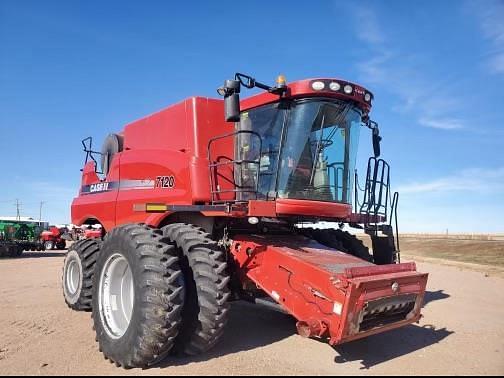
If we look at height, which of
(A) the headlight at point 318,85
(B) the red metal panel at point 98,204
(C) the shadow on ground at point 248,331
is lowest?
(C) the shadow on ground at point 248,331

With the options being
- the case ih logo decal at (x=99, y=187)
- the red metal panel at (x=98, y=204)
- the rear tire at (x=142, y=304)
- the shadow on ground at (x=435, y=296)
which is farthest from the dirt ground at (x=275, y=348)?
the case ih logo decal at (x=99, y=187)

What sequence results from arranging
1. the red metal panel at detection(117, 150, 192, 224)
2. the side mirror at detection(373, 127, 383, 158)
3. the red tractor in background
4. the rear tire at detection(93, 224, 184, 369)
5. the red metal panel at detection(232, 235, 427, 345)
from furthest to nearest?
the red tractor in background
the side mirror at detection(373, 127, 383, 158)
the red metal panel at detection(117, 150, 192, 224)
the rear tire at detection(93, 224, 184, 369)
the red metal panel at detection(232, 235, 427, 345)

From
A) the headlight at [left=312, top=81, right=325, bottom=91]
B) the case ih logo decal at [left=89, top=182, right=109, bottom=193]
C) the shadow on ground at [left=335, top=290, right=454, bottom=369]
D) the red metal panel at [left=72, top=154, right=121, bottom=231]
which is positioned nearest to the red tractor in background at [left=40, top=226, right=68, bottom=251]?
the red metal panel at [left=72, top=154, right=121, bottom=231]

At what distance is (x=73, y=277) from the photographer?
357 inches

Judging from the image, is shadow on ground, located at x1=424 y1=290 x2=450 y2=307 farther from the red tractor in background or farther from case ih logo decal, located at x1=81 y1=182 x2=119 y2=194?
the red tractor in background

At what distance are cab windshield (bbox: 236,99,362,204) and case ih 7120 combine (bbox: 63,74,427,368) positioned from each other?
0.05 ft

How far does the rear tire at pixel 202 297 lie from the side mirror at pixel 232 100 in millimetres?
1489

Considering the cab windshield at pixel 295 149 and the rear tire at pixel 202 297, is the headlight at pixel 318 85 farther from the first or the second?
the rear tire at pixel 202 297

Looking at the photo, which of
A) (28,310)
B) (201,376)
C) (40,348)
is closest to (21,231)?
(28,310)

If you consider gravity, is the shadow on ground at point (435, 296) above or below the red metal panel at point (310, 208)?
below

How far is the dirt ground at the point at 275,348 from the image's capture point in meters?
5.06

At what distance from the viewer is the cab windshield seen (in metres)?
6.04

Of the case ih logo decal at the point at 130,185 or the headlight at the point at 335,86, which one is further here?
the case ih logo decal at the point at 130,185

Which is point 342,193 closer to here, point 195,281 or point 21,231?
point 195,281
